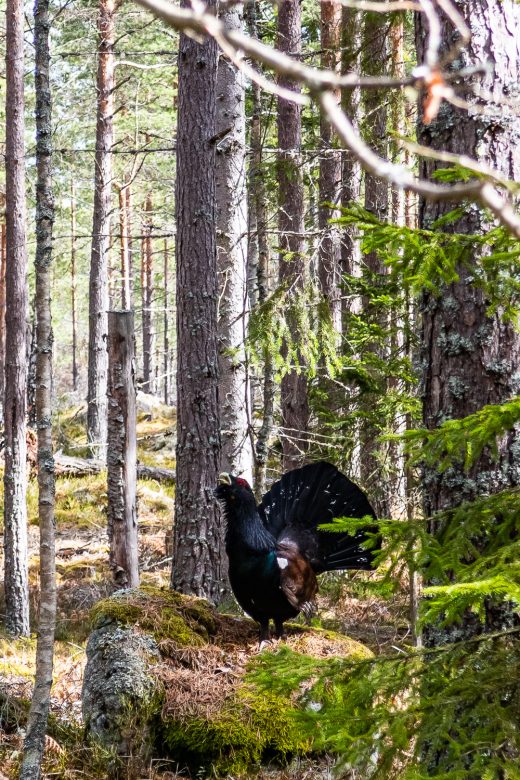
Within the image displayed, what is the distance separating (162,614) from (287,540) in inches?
48.1

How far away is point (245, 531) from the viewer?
17.7 feet

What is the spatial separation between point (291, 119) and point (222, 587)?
5994 mm

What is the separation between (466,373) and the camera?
10.3 ft

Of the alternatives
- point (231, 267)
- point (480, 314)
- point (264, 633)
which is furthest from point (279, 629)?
point (231, 267)

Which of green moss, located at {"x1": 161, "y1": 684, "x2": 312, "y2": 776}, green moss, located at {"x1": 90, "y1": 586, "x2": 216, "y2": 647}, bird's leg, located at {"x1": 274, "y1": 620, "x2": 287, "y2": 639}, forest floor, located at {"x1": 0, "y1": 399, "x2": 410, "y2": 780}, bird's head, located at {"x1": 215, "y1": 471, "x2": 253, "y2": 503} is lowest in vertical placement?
forest floor, located at {"x1": 0, "y1": 399, "x2": 410, "y2": 780}

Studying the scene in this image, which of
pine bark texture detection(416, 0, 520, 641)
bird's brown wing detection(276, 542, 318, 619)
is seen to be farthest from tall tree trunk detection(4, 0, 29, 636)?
pine bark texture detection(416, 0, 520, 641)

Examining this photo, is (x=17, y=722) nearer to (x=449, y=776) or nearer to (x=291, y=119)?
(x=449, y=776)

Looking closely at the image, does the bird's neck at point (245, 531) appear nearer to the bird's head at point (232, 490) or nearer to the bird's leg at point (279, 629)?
the bird's head at point (232, 490)

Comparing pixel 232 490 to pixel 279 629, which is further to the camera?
pixel 279 629

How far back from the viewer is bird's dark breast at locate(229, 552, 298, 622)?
17.3ft

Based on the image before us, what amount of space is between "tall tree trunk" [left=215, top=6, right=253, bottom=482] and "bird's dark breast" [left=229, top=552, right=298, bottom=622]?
7.38 ft

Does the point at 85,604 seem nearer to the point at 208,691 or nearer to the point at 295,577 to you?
the point at 295,577

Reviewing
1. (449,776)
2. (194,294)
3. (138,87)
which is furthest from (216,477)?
(138,87)

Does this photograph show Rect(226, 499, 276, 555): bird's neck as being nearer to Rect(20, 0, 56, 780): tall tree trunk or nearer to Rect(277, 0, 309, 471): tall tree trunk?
Rect(20, 0, 56, 780): tall tree trunk
